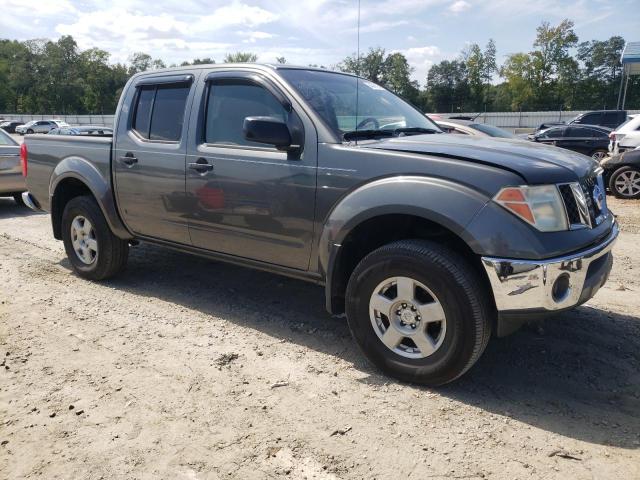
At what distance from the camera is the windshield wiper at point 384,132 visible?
3.60 m

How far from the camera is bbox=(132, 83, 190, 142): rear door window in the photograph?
439cm

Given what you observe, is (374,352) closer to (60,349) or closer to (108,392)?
(108,392)

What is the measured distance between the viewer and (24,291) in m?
5.06

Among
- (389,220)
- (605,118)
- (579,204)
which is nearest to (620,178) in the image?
(579,204)

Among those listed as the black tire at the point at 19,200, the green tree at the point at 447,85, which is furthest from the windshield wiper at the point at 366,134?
the green tree at the point at 447,85

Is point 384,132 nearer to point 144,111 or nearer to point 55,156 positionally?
point 144,111

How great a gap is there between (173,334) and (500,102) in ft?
235

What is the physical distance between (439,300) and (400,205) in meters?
0.58

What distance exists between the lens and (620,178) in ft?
33.6

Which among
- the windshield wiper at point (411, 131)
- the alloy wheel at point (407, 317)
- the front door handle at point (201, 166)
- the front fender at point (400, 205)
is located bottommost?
the alloy wheel at point (407, 317)

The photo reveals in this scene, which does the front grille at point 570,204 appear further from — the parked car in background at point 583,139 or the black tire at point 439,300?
the parked car in background at point 583,139

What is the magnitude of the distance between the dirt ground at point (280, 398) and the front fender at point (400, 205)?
0.84 metres

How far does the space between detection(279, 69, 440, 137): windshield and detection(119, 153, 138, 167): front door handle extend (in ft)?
5.16

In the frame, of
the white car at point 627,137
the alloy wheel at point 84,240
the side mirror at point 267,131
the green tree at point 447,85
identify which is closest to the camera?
the side mirror at point 267,131
